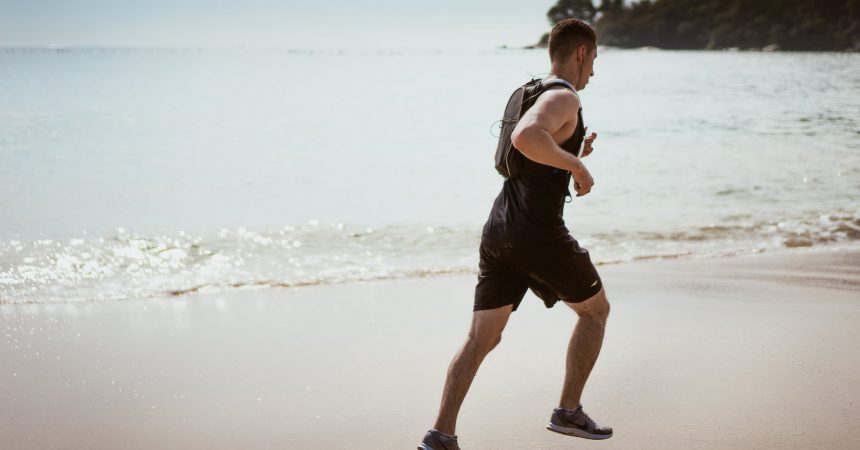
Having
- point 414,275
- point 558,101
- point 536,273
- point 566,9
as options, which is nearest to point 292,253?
point 414,275

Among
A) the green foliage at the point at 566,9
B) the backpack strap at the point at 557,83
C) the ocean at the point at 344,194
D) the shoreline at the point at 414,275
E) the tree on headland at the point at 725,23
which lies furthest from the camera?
the green foliage at the point at 566,9

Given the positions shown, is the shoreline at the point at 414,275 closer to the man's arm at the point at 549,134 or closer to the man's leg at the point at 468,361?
the man's leg at the point at 468,361

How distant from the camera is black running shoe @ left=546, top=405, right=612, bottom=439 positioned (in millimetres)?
3455

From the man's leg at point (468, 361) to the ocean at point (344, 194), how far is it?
4.05 metres

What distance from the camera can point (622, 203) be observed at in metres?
12.5

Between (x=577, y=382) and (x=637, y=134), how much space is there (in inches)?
950

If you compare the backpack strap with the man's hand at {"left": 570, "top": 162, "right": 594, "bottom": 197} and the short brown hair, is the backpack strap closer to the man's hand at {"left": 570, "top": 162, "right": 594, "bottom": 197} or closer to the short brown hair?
the short brown hair

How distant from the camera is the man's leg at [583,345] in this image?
135 inches

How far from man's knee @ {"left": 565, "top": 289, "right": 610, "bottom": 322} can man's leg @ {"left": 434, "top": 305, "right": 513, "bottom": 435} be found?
0.31 metres

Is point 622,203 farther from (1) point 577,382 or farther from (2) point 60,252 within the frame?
(1) point 577,382

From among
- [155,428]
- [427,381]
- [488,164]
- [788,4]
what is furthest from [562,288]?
[788,4]

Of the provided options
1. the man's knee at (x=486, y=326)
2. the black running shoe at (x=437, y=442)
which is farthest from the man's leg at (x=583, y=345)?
the black running shoe at (x=437, y=442)

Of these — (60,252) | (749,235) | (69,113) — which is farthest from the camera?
(69,113)

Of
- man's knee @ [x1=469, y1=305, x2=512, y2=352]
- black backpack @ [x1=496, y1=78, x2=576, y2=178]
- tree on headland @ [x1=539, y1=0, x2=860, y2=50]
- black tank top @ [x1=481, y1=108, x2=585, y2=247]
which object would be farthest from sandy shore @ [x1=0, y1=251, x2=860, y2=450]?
tree on headland @ [x1=539, y1=0, x2=860, y2=50]
